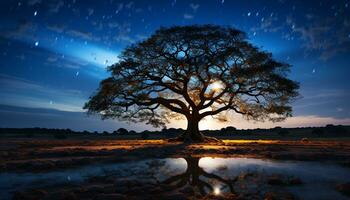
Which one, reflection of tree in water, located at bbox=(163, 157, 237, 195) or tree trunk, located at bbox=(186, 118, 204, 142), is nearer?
reflection of tree in water, located at bbox=(163, 157, 237, 195)

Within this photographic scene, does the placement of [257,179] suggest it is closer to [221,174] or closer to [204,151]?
[221,174]

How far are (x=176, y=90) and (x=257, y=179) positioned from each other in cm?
2138

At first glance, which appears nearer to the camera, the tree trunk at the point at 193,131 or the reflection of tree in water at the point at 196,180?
the reflection of tree in water at the point at 196,180

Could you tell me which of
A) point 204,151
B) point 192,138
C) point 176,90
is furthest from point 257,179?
point 176,90

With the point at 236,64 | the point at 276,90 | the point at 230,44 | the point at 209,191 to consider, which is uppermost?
the point at 230,44

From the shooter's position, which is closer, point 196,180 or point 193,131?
point 196,180

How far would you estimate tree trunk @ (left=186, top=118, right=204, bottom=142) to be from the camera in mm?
27188

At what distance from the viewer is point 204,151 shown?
15875mm

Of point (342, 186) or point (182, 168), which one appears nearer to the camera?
point (342, 186)

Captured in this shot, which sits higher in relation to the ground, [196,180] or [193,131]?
[193,131]

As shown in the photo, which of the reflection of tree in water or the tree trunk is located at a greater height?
the tree trunk

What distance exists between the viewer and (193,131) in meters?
27.8

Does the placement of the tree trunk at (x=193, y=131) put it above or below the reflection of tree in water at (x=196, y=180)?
above

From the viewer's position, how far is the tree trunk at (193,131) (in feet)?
89.2
